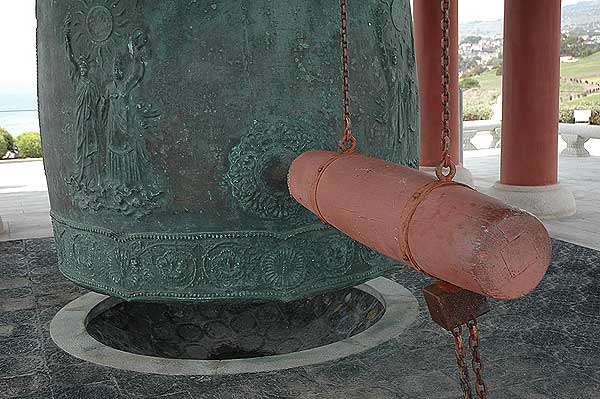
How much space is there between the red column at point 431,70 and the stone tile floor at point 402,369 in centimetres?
448

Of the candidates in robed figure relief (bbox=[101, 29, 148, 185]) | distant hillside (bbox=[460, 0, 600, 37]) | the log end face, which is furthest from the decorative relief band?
distant hillside (bbox=[460, 0, 600, 37])

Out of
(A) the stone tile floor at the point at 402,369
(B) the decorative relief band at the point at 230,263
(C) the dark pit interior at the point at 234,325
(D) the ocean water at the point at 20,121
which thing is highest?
(B) the decorative relief band at the point at 230,263

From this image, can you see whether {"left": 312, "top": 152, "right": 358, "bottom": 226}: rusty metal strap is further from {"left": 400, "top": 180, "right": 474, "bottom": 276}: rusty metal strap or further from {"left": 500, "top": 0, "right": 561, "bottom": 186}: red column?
{"left": 500, "top": 0, "right": 561, "bottom": 186}: red column

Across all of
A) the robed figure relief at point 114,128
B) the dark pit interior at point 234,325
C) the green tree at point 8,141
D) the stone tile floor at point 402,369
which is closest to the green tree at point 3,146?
the green tree at point 8,141

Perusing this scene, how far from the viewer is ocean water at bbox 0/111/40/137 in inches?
918

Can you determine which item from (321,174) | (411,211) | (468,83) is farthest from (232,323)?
(468,83)

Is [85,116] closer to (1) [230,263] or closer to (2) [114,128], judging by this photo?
(2) [114,128]

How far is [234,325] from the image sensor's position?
468 centimetres

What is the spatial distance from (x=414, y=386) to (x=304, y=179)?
1.33 metres

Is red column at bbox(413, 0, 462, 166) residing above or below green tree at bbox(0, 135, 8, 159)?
above

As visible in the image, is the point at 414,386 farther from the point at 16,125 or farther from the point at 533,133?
the point at 16,125

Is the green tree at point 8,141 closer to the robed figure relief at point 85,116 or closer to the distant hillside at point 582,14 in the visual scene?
the robed figure relief at point 85,116

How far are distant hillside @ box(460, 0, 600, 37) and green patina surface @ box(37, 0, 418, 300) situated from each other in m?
24.3

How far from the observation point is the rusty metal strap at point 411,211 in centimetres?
169
